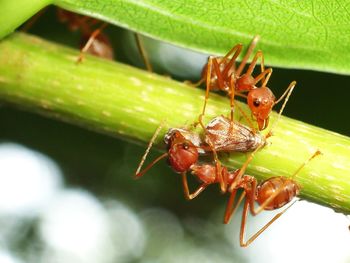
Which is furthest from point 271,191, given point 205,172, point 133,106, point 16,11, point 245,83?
point 16,11

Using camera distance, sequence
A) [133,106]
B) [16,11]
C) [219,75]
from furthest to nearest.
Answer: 1. [219,75]
2. [133,106]
3. [16,11]

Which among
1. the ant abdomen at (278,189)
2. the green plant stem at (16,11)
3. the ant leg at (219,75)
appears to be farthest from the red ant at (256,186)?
the green plant stem at (16,11)

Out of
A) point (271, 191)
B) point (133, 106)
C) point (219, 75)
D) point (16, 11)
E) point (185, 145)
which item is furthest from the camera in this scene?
point (219, 75)

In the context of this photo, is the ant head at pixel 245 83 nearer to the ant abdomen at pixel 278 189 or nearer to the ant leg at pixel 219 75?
the ant leg at pixel 219 75

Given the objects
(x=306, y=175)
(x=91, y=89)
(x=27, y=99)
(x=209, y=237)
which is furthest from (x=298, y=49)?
(x=209, y=237)

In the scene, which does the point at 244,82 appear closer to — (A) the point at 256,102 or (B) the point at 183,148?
(A) the point at 256,102

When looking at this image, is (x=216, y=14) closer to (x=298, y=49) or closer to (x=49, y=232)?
(x=298, y=49)

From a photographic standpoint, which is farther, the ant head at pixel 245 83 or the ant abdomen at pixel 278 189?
the ant head at pixel 245 83
